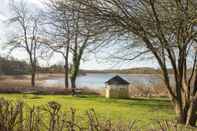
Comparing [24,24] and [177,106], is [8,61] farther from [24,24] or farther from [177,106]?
[177,106]

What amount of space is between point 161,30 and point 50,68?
3159cm

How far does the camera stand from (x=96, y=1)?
32.0 feet

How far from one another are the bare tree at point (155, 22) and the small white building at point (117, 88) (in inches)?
515

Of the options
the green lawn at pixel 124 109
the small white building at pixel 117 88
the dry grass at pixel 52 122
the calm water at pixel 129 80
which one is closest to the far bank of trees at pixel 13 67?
the calm water at pixel 129 80

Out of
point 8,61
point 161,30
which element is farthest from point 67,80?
point 161,30

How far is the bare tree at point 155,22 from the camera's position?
29.1ft

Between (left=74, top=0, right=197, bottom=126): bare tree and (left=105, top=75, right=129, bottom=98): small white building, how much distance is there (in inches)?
515

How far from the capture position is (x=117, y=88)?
2430cm

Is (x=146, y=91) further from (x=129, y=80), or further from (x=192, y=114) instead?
(x=192, y=114)

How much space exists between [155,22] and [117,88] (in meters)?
15.2

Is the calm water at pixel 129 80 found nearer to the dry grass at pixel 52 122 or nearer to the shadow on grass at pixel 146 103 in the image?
the shadow on grass at pixel 146 103

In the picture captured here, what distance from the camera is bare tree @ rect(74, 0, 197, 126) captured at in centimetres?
888

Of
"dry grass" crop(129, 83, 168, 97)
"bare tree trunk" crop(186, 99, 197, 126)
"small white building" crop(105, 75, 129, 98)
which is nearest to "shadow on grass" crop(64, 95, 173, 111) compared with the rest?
"small white building" crop(105, 75, 129, 98)

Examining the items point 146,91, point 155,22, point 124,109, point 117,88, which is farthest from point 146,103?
point 155,22
